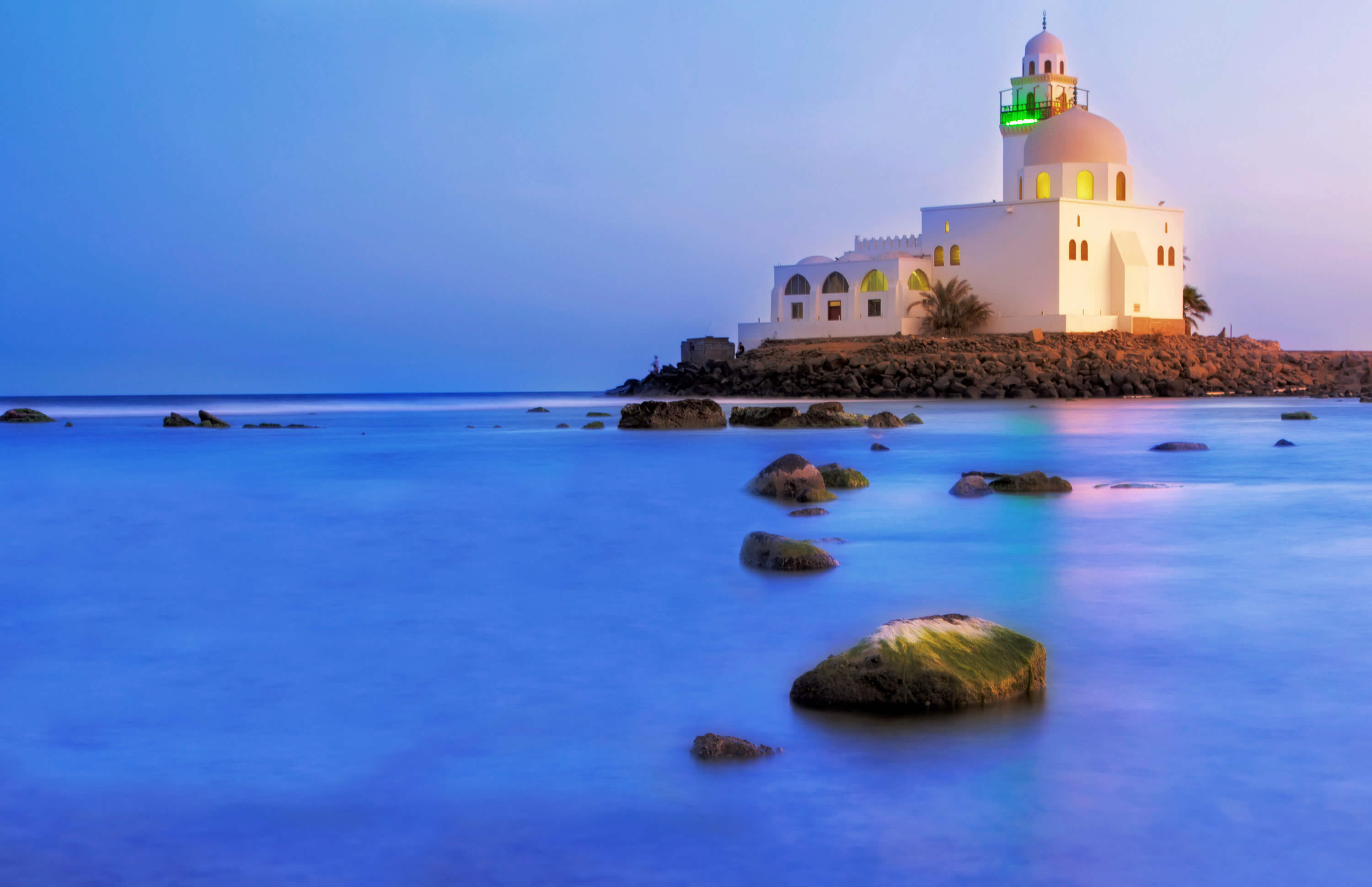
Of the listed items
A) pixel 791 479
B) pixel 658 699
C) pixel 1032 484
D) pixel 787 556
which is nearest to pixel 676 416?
pixel 791 479

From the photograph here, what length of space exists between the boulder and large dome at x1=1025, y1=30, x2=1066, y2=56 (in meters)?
51.8

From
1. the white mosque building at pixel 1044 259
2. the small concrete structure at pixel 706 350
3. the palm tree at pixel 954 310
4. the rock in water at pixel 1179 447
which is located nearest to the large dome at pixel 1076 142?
the white mosque building at pixel 1044 259

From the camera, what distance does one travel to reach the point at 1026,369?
1725 inches

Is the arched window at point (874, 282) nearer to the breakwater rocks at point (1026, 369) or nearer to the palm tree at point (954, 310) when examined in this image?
the palm tree at point (954, 310)

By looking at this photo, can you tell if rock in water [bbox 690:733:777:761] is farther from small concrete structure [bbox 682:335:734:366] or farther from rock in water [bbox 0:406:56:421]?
small concrete structure [bbox 682:335:734:366]

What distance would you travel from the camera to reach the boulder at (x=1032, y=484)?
11273 mm

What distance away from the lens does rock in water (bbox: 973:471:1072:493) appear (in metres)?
11.3

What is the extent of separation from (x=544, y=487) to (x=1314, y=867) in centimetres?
1066

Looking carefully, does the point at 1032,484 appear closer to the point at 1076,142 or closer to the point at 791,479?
the point at 791,479

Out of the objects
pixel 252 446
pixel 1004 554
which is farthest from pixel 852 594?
pixel 252 446

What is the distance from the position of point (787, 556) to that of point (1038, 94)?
55.7 m

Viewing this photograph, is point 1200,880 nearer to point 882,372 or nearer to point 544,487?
point 544,487

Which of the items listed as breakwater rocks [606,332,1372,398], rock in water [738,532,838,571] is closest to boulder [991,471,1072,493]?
rock in water [738,532,838,571]

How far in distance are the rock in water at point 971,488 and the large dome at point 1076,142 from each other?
143ft
